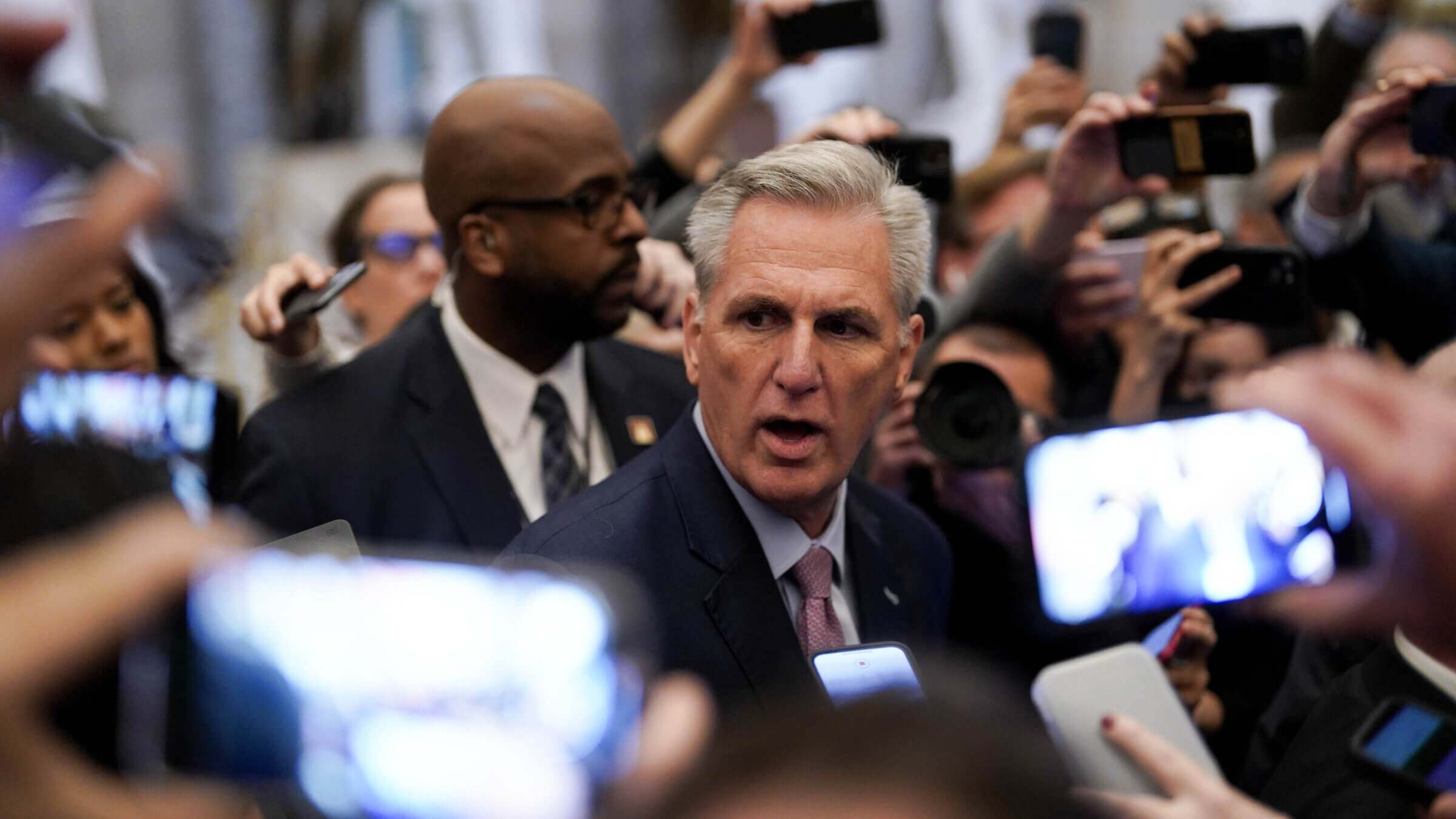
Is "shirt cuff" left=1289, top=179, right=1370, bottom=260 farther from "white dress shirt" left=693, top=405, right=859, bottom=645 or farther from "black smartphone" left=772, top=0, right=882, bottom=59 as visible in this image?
"white dress shirt" left=693, top=405, right=859, bottom=645

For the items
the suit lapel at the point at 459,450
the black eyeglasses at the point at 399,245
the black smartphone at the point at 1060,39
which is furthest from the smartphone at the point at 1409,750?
the black smartphone at the point at 1060,39

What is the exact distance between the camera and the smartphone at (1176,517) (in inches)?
97.1

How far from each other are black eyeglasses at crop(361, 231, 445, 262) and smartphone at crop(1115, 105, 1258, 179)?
1920 mm

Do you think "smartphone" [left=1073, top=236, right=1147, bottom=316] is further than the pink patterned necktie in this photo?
Yes

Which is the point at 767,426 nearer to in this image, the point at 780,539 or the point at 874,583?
the point at 780,539

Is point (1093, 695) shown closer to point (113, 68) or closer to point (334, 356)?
point (334, 356)

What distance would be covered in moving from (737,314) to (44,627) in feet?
5.21

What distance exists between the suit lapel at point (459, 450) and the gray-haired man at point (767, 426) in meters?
0.51

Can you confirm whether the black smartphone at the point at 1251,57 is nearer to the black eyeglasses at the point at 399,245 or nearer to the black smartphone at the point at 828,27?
the black smartphone at the point at 828,27

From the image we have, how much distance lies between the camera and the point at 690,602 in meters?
2.22

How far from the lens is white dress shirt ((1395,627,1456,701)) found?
178 centimetres

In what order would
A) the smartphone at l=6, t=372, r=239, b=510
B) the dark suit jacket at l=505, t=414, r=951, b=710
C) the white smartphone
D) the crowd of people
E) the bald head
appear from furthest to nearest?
the bald head, the smartphone at l=6, t=372, r=239, b=510, the dark suit jacket at l=505, t=414, r=951, b=710, the white smartphone, the crowd of people

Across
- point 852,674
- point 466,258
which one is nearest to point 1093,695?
point 852,674

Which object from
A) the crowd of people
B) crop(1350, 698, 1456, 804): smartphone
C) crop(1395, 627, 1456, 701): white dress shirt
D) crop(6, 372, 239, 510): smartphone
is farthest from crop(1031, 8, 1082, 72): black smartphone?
crop(1350, 698, 1456, 804): smartphone
